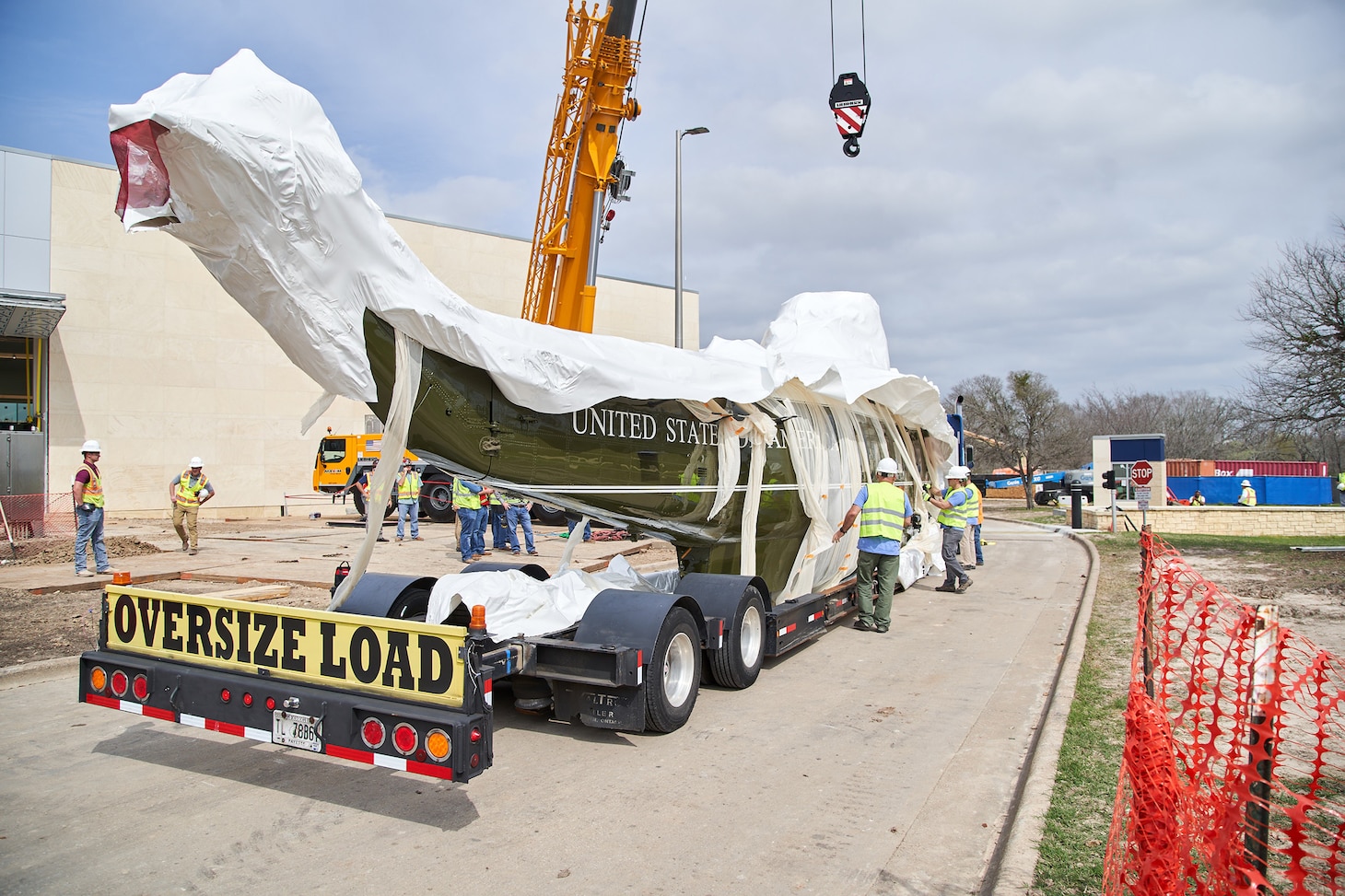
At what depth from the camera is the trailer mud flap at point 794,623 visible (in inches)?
284

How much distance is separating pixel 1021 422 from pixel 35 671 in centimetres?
3676

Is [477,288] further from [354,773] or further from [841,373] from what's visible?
[354,773]

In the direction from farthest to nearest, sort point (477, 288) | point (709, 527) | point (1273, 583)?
point (477, 288)
point (1273, 583)
point (709, 527)

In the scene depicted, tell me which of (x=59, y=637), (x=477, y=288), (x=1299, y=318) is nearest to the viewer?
(x=59, y=637)

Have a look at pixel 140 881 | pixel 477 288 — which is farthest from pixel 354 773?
pixel 477 288

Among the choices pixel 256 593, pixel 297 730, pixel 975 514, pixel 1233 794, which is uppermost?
pixel 975 514

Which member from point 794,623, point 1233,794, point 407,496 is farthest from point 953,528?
point 407,496

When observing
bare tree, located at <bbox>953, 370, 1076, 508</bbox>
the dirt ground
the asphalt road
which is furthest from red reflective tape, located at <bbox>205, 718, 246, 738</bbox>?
bare tree, located at <bbox>953, 370, 1076, 508</bbox>

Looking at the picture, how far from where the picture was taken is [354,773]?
16.7ft

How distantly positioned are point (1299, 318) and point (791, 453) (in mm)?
15583

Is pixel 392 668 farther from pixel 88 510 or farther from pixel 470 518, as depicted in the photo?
pixel 470 518

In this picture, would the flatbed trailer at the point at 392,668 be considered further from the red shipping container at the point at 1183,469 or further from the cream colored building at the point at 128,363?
the red shipping container at the point at 1183,469

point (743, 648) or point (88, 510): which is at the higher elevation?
point (88, 510)

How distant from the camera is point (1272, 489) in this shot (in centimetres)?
3459
